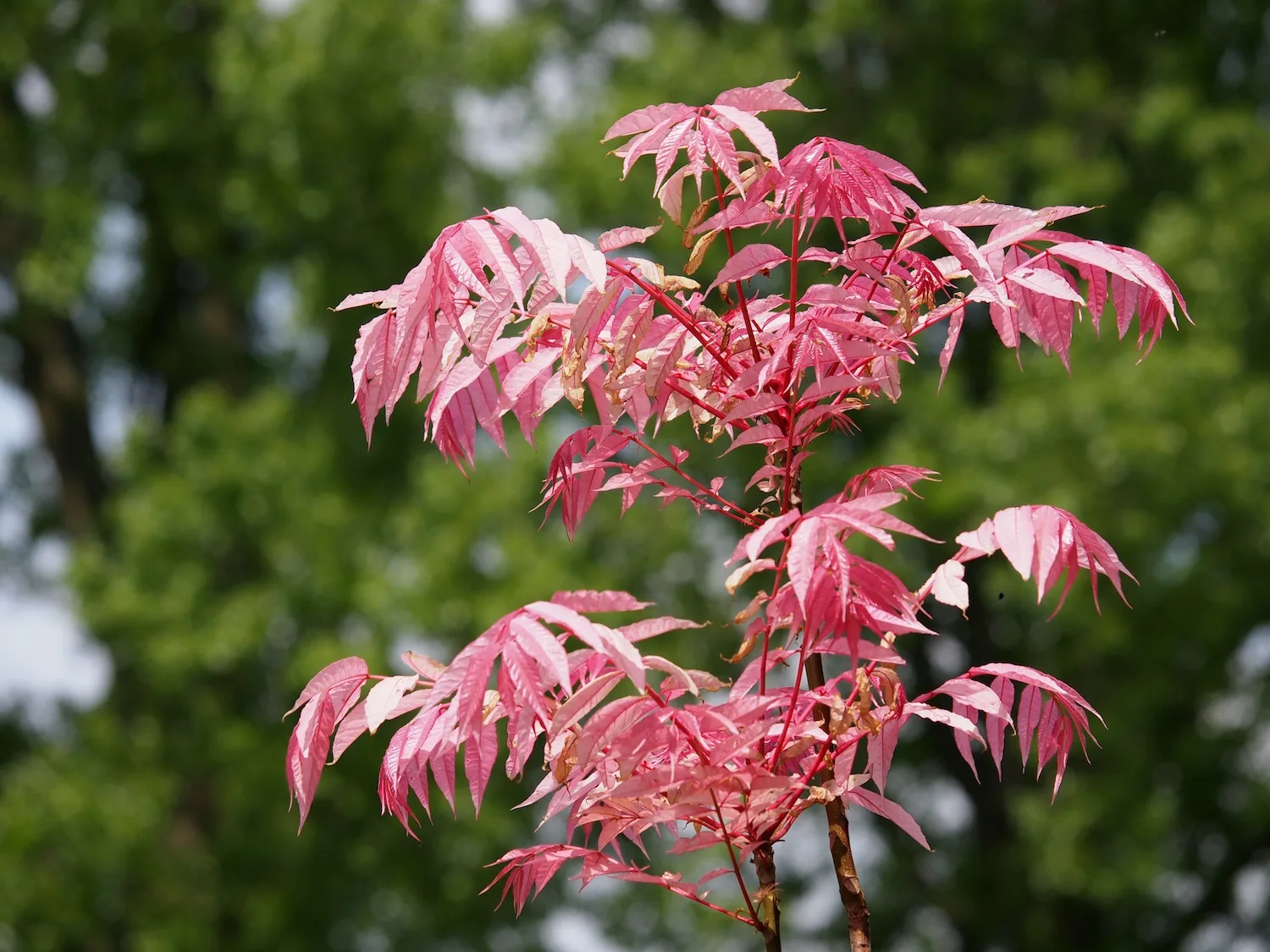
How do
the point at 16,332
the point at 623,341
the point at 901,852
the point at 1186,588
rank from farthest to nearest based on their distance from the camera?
the point at 16,332 < the point at 901,852 < the point at 1186,588 < the point at 623,341

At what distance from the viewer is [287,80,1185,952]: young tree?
49.0 inches

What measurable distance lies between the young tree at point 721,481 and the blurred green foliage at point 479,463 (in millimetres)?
4258

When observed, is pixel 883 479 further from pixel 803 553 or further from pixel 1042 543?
pixel 803 553

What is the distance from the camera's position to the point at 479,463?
6551 mm

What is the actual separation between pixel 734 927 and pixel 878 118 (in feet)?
13.4

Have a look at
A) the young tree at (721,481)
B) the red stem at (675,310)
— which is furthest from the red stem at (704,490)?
the red stem at (675,310)

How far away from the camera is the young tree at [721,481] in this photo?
4.08 feet

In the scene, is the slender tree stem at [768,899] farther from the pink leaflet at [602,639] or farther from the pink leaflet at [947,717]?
the pink leaflet at [602,639]

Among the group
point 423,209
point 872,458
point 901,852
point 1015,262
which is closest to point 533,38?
point 423,209

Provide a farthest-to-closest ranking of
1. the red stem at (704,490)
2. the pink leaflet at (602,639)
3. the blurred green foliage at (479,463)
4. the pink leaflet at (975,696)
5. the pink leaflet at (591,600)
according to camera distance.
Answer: the blurred green foliage at (479,463) < the red stem at (704,490) < the pink leaflet at (975,696) < the pink leaflet at (591,600) < the pink leaflet at (602,639)

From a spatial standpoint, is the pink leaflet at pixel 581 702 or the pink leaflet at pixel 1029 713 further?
the pink leaflet at pixel 1029 713

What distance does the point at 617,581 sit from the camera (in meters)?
6.19

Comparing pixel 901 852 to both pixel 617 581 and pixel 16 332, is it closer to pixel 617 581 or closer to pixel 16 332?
pixel 617 581

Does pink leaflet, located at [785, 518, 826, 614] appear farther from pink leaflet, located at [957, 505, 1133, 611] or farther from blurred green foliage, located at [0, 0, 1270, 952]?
blurred green foliage, located at [0, 0, 1270, 952]
